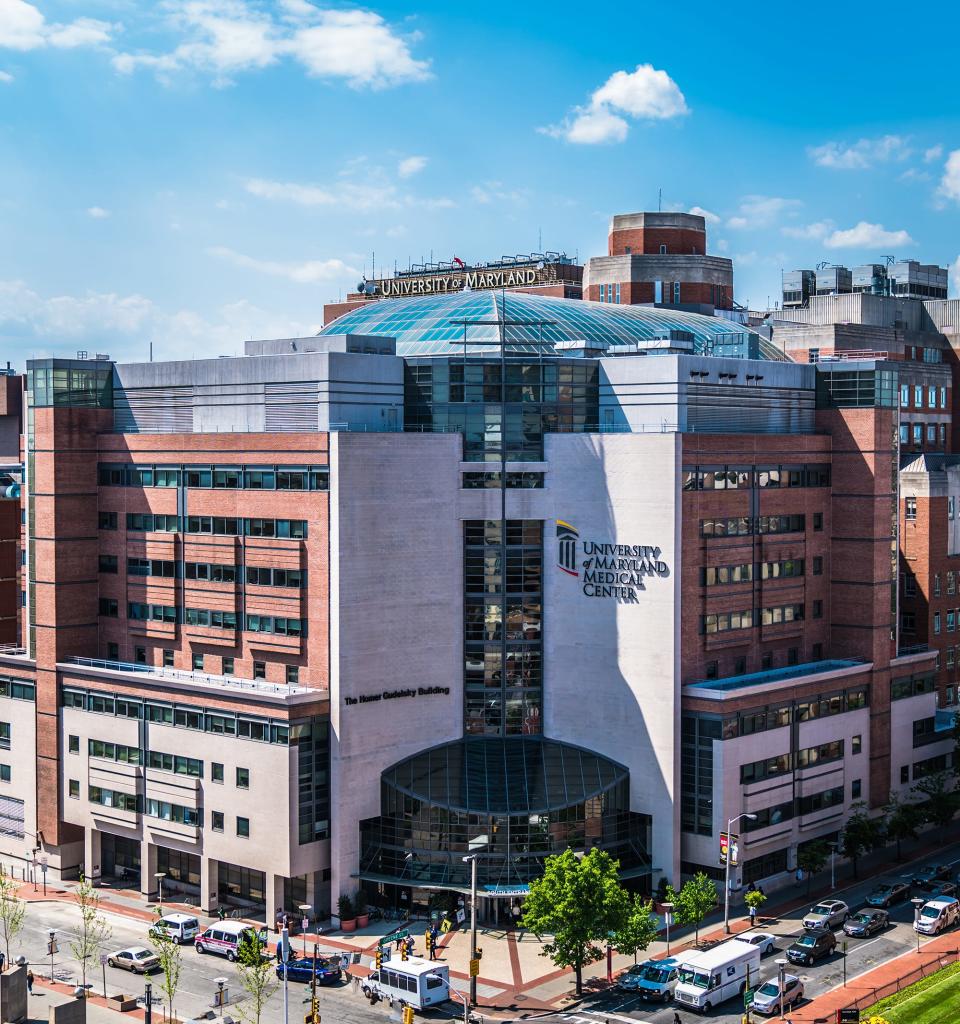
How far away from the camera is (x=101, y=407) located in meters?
108

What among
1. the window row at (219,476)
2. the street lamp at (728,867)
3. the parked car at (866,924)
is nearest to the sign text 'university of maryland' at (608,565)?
the street lamp at (728,867)

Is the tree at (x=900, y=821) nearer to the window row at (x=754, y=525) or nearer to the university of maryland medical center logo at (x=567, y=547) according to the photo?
the window row at (x=754, y=525)

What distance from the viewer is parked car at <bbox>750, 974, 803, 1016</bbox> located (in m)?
75.3

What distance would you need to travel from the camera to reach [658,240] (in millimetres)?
160500

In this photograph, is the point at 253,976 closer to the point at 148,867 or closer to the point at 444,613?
the point at 148,867

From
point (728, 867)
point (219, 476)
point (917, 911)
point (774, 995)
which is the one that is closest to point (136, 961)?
point (219, 476)

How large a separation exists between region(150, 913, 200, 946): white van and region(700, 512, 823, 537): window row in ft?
140

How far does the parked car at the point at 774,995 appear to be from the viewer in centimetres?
7531

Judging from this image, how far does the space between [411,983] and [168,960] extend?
43.9ft

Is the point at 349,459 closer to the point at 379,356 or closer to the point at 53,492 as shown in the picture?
the point at 379,356

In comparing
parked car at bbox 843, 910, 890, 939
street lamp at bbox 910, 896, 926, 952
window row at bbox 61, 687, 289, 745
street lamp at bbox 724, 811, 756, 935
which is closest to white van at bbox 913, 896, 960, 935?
street lamp at bbox 910, 896, 926, 952

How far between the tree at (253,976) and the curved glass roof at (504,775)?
56.1 feet

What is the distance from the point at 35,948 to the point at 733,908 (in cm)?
4511

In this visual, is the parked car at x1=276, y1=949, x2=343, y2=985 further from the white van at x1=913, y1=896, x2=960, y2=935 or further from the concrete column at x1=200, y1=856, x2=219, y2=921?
the white van at x1=913, y1=896, x2=960, y2=935
